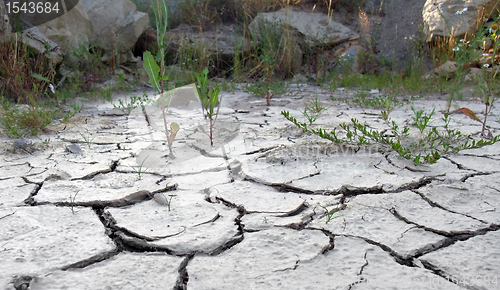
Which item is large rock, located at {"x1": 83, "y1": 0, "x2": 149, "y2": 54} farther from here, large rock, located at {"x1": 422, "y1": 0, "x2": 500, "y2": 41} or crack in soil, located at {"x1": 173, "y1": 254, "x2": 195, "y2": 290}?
crack in soil, located at {"x1": 173, "y1": 254, "x2": 195, "y2": 290}

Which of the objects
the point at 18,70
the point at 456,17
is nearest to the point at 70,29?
the point at 18,70

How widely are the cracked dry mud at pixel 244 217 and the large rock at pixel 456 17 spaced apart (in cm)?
424

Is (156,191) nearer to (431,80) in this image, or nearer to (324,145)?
(324,145)

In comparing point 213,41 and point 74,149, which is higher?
point 213,41

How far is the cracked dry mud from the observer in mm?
1223

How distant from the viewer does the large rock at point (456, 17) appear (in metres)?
5.88

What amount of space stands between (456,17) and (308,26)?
2.42m

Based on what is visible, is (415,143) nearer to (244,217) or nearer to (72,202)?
(244,217)

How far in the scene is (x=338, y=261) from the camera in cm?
129

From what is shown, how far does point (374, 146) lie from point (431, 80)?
322 centimetres

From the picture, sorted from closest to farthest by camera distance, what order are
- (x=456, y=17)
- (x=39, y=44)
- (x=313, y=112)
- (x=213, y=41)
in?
(x=313, y=112)
(x=39, y=44)
(x=456, y=17)
(x=213, y=41)

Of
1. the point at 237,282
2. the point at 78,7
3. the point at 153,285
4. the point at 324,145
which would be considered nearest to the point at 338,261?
the point at 237,282

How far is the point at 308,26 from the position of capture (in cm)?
687

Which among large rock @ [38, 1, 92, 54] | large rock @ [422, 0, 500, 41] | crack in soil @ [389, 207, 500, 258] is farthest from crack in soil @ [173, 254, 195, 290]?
large rock @ [422, 0, 500, 41]
